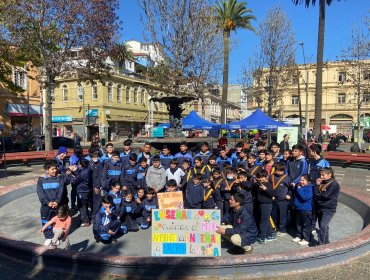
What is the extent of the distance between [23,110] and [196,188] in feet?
110

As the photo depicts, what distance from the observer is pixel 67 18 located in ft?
64.3

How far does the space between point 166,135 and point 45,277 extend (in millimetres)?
8140

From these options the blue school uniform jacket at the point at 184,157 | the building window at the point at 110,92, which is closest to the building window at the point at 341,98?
the building window at the point at 110,92

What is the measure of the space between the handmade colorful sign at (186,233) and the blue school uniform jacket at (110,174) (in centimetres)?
258

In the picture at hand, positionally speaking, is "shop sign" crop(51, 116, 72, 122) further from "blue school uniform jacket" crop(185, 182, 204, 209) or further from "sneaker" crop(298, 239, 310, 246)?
"sneaker" crop(298, 239, 310, 246)

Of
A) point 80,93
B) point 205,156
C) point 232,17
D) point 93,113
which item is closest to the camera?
point 205,156

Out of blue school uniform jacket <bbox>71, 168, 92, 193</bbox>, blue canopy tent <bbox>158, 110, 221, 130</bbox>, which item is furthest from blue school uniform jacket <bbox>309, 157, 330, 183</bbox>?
blue canopy tent <bbox>158, 110, 221, 130</bbox>

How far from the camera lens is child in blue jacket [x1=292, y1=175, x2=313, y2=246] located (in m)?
6.03

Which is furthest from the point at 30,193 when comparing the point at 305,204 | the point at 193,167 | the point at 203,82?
the point at 203,82

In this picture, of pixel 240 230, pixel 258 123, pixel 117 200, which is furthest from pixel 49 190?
pixel 258 123

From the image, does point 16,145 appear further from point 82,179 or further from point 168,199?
point 168,199

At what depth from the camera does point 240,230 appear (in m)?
5.62

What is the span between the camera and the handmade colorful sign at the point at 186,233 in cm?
515

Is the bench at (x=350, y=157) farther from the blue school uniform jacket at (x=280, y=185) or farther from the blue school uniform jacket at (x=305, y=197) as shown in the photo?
the blue school uniform jacket at (x=305, y=197)
